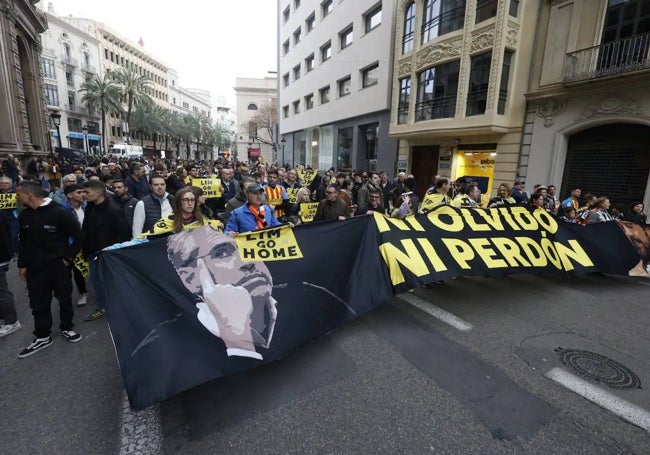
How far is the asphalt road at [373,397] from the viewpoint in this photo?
243 cm

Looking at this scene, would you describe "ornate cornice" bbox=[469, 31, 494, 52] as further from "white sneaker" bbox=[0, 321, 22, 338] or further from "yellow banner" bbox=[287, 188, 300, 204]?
"white sneaker" bbox=[0, 321, 22, 338]

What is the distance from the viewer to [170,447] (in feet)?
7.79

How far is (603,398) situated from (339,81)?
2458cm

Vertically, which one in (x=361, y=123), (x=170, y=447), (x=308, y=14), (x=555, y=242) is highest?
(x=308, y=14)

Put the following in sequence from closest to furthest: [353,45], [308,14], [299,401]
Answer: [299,401], [353,45], [308,14]

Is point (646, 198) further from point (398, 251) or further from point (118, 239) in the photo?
point (118, 239)

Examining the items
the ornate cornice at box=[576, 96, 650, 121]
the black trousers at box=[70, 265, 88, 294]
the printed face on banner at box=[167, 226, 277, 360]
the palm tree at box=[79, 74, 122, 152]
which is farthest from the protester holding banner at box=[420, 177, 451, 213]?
the palm tree at box=[79, 74, 122, 152]

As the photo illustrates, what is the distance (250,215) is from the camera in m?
4.45

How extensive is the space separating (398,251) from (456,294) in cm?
165

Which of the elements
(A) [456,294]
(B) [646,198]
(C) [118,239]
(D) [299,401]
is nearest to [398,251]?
(A) [456,294]

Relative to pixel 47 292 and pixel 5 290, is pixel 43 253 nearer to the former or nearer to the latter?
pixel 47 292

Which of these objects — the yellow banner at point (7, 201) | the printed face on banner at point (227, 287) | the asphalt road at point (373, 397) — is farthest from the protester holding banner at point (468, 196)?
the yellow banner at point (7, 201)

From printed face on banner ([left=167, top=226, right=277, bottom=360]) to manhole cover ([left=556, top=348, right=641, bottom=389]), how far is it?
3.12 m

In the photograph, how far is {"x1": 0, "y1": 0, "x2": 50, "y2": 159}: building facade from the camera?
53.4 ft
